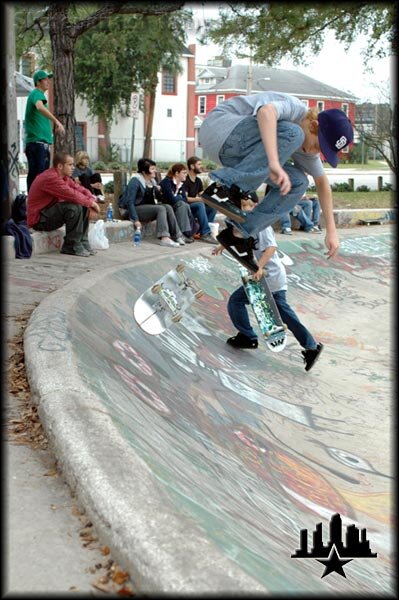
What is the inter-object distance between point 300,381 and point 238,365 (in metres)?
0.75

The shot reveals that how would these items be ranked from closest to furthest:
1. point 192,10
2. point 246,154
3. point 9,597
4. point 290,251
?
point 9,597 < point 246,154 < point 290,251 < point 192,10

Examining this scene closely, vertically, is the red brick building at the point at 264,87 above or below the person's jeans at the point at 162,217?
above

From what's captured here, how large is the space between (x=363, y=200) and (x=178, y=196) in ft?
39.5

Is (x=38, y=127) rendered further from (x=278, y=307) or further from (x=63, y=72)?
(x=278, y=307)

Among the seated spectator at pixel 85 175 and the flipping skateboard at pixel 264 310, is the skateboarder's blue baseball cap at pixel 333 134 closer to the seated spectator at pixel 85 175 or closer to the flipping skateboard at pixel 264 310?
the flipping skateboard at pixel 264 310

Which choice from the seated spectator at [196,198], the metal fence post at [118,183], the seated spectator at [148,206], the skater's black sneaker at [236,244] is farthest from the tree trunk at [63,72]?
the skater's black sneaker at [236,244]

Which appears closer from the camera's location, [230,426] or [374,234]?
[230,426]

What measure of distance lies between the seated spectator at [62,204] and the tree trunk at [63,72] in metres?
2.35

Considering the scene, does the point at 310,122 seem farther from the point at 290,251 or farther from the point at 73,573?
the point at 290,251

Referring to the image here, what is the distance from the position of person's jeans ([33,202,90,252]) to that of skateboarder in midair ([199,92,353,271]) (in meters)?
3.67

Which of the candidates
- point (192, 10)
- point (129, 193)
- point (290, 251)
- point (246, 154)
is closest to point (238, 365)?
point (246, 154)

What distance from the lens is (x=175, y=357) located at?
19.3ft

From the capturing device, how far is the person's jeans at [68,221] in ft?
27.2

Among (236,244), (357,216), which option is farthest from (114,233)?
(357,216)
